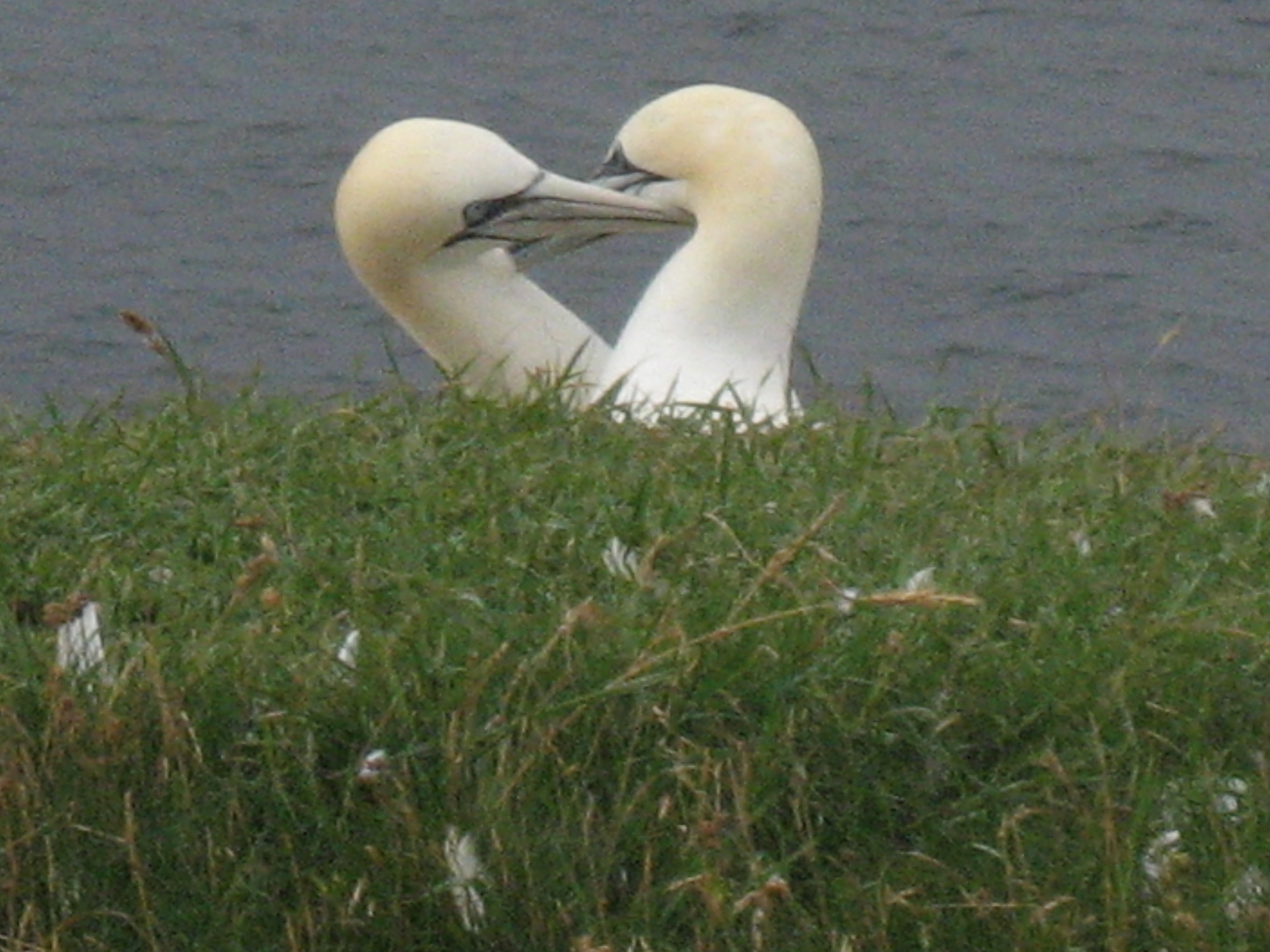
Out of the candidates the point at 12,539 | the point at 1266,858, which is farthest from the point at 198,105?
the point at 1266,858

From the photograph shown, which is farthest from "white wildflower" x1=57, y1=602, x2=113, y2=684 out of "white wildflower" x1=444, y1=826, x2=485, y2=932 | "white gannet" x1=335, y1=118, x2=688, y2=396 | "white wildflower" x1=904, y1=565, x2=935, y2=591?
"white gannet" x1=335, y1=118, x2=688, y2=396

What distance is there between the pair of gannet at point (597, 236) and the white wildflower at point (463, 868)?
2606mm

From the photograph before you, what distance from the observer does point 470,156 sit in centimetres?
707

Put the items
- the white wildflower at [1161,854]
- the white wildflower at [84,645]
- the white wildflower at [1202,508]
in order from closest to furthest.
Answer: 1. the white wildflower at [1161,854]
2. the white wildflower at [84,645]
3. the white wildflower at [1202,508]

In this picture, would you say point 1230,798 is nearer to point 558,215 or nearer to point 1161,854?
point 1161,854

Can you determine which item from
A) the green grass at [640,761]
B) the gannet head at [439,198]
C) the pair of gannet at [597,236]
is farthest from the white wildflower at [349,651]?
the gannet head at [439,198]

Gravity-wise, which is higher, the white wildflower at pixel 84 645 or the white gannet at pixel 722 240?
the white wildflower at pixel 84 645

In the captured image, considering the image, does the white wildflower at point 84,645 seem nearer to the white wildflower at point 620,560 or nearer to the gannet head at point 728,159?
the white wildflower at point 620,560

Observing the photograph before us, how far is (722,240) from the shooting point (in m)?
7.16

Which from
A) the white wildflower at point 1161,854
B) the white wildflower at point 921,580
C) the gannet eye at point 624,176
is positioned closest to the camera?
the white wildflower at point 1161,854

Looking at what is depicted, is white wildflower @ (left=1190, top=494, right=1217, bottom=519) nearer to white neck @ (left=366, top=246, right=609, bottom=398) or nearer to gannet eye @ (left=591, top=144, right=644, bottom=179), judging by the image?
white neck @ (left=366, top=246, right=609, bottom=398)

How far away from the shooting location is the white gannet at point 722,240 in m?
6.94

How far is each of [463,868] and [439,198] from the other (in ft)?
9.71

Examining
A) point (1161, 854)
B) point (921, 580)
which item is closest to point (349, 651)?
point (921, 580)
